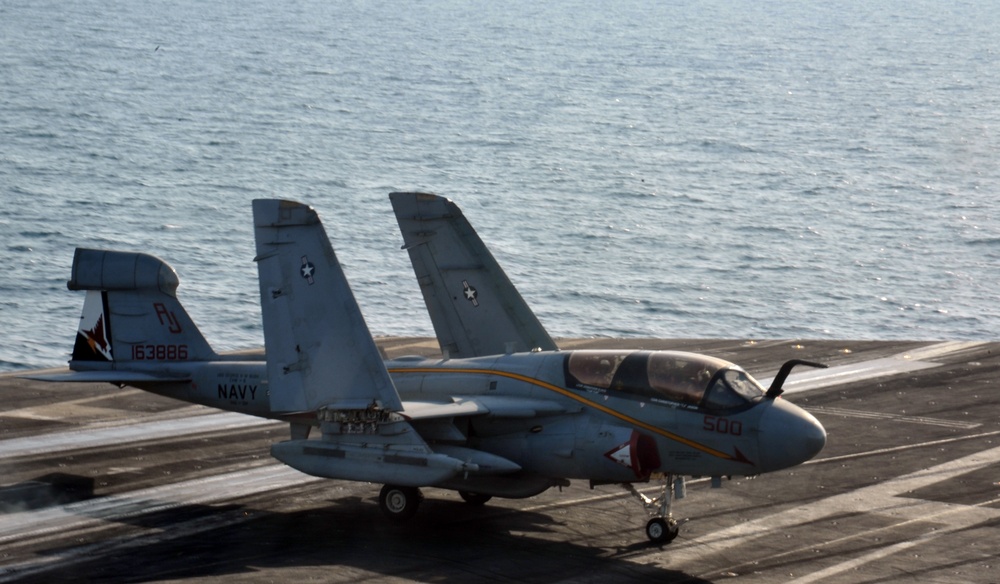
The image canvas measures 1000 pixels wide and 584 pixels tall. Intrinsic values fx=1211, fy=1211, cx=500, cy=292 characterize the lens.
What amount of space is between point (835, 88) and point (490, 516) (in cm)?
12903

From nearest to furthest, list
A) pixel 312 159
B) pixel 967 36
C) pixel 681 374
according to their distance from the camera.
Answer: pixel 681 374 < pixel 312 159 < pixel 967 36

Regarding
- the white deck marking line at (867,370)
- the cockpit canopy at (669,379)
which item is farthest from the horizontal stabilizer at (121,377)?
the white deck marking line at (867,370)

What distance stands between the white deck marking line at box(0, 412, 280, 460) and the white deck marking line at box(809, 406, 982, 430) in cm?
1416

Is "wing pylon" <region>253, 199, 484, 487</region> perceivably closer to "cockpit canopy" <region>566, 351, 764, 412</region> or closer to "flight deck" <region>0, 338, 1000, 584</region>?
"flight deck" <region>0, 338, 1000, 584</region>

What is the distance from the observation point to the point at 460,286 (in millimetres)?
24734

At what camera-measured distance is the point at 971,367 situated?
120 feet

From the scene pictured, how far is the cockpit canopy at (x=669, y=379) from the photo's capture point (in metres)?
19.7

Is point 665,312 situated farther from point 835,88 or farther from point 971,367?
point 835,88

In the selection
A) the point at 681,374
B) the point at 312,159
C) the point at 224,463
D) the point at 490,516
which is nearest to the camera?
the point at 681,374

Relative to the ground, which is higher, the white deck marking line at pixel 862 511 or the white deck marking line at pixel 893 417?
the white deck marking line at pixel 893 417

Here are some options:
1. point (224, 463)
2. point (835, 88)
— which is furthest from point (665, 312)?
point (835, 88)

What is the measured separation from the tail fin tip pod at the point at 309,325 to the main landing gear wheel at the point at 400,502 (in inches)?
71.2

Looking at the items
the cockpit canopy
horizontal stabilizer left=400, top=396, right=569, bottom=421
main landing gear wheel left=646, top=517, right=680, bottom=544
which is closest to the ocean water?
horizontal stabilizer left=400, top=396, right=569, bottom=421

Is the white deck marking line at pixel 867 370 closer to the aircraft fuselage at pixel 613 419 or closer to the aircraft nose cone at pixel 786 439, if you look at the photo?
the aircraft fuselage at pixel 613 419
